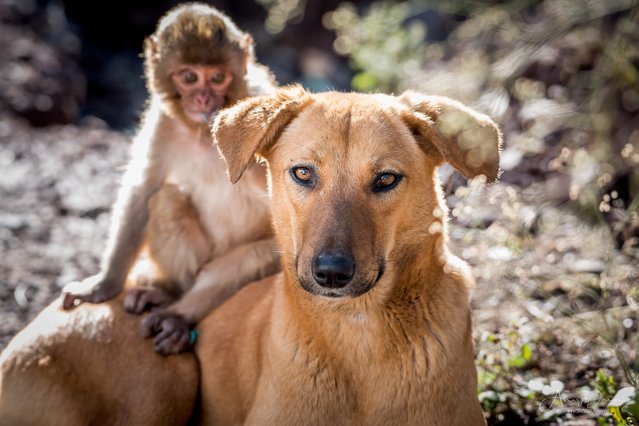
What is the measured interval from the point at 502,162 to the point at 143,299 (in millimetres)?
3648

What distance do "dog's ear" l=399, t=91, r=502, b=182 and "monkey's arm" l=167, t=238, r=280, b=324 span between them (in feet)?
4.66

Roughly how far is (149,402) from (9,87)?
6.27m

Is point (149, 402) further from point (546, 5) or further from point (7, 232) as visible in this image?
point (546, 5)

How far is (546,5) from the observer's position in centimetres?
809

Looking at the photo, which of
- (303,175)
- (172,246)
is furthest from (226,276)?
(303,175)

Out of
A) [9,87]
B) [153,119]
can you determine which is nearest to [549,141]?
[153,119]

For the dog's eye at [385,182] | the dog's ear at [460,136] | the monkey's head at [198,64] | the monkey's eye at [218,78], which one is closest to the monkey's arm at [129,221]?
the monkey's head at [198,64]

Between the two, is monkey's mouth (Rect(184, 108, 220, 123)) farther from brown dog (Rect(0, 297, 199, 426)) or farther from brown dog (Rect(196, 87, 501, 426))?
brown dog (Rect(0, 297, 199, 426))

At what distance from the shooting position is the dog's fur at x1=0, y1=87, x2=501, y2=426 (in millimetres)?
3217

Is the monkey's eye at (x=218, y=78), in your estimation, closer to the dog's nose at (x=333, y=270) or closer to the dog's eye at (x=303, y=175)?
the dog's eye at (x=303, y=175)

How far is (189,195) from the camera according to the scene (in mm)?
4844

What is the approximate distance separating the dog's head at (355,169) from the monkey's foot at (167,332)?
2.83 ft

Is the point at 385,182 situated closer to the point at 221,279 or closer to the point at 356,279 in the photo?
the point at 356,279

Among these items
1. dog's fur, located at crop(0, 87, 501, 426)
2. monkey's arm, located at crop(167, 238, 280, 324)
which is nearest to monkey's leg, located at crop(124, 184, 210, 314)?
monkey's arm, located at crop(167, 238, 280, 324)
